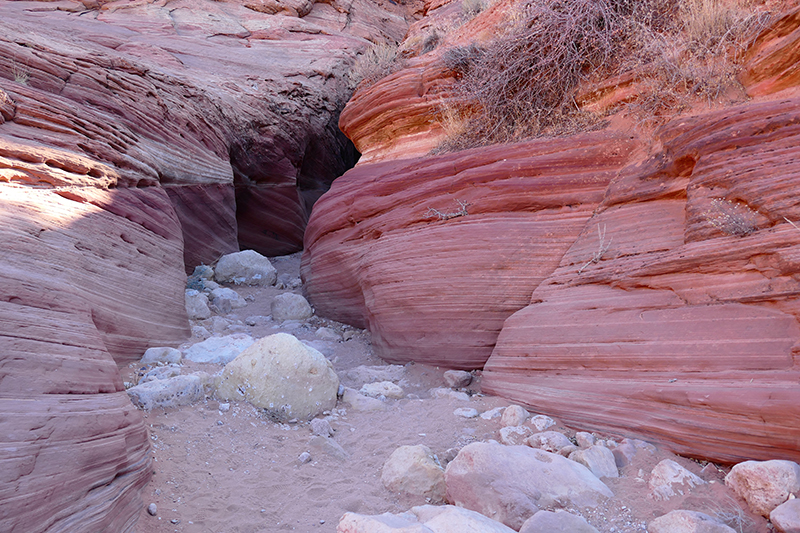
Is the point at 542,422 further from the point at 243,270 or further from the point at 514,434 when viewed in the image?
the point at 243,270

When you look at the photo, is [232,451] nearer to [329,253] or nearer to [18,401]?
[18,401]

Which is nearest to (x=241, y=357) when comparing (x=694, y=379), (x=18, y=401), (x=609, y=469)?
(x=18, y=401)

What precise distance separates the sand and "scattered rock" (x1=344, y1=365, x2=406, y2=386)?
22.9 inches

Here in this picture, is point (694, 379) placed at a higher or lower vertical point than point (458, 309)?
lower

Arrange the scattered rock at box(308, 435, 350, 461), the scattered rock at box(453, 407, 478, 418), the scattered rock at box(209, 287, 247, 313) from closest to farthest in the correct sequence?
the scattered rock at box(308, 435, 350, 461) < the scattered rock at box(453, 407, 478, 418) < the scattered rock at box(209, 287, 247, 313)

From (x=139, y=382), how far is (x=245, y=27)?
1132 cm

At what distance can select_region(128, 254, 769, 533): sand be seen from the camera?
2529 millimetres

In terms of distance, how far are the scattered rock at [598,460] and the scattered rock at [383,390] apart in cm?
188

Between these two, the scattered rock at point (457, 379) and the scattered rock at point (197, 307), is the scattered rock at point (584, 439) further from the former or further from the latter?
the scattered rock at point (197, 307)

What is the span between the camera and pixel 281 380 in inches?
156

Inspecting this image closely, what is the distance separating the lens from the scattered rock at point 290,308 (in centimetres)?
711

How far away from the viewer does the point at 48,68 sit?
5.75 metres

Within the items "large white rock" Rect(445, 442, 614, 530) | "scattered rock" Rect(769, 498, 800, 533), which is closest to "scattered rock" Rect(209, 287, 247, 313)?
"large white rock" Rect(445, 442, 614, 530)

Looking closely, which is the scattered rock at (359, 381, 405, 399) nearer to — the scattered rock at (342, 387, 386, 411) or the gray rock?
the scattered rock at (342, 387, 386, 411)
